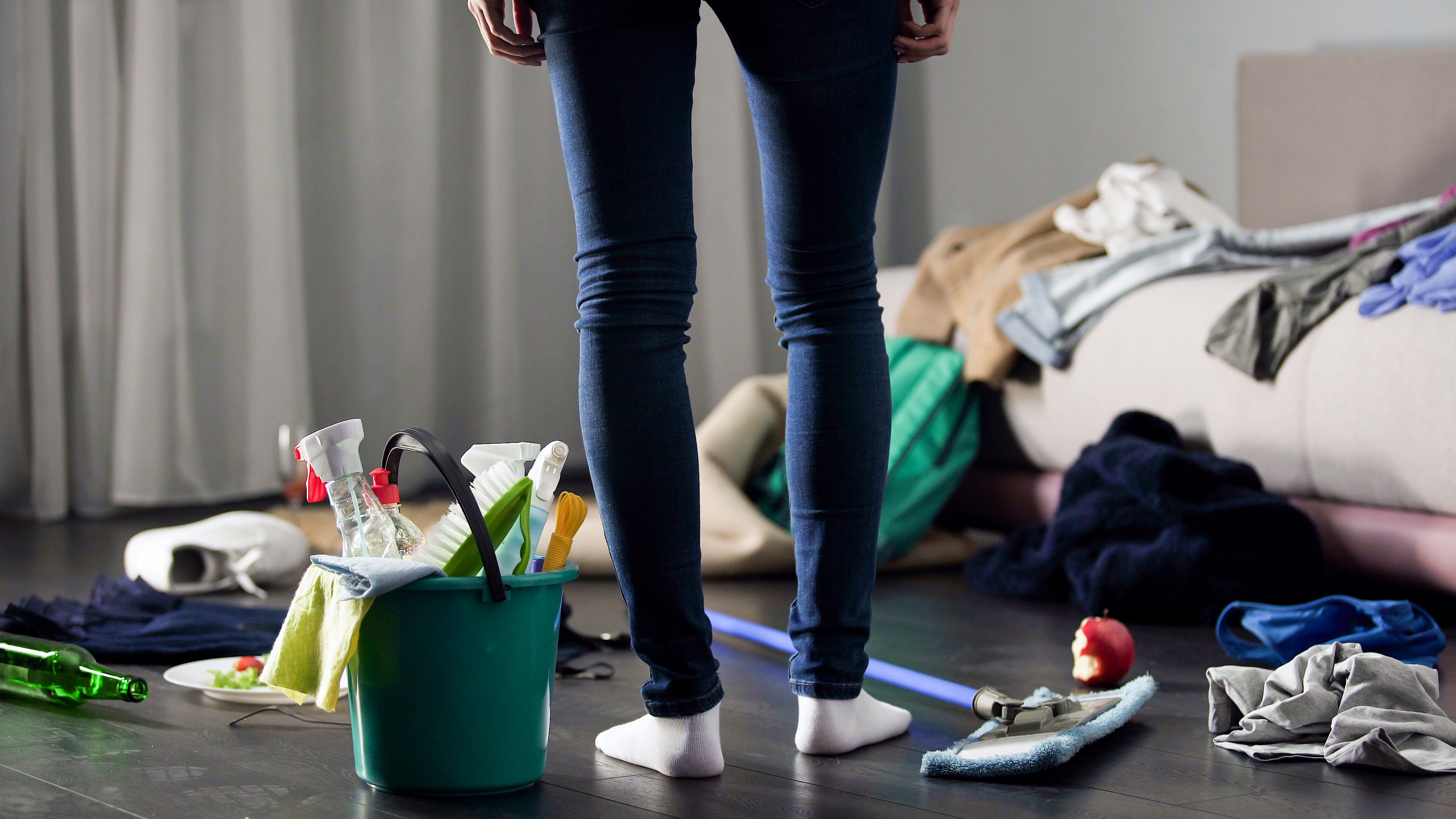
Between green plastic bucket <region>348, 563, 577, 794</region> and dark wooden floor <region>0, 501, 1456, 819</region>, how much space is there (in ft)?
0.08

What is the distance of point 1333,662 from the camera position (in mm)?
1198

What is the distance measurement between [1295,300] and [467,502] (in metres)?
1.45

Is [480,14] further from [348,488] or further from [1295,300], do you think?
[1295,300]

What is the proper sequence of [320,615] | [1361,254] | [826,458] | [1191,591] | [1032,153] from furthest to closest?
1. [1032,153]
2. [1361,254]
3. [1191,591]
4. [826,458]
5. [320,615]

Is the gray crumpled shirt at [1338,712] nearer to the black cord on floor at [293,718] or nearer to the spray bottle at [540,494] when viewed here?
the spray bottle at [540,494]

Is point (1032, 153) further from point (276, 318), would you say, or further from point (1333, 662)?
point (1333, 662)

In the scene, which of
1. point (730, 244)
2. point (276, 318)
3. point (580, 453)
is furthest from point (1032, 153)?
point (276, 318)

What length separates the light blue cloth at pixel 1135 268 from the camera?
90.1 inches

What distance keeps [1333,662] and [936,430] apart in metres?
1.23

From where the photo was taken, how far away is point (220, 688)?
130 cm

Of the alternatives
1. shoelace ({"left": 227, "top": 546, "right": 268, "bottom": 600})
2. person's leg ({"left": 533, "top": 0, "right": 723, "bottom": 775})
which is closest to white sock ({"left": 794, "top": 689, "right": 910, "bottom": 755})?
person's leg ({"left": 533, "top": 0, "right": 723, "bottom": 775})

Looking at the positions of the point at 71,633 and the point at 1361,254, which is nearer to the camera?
the point at 71,633

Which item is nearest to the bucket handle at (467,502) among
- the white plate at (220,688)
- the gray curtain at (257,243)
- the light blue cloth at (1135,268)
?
the white plate at (220,688)

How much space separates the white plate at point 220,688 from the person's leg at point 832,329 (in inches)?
17.0
